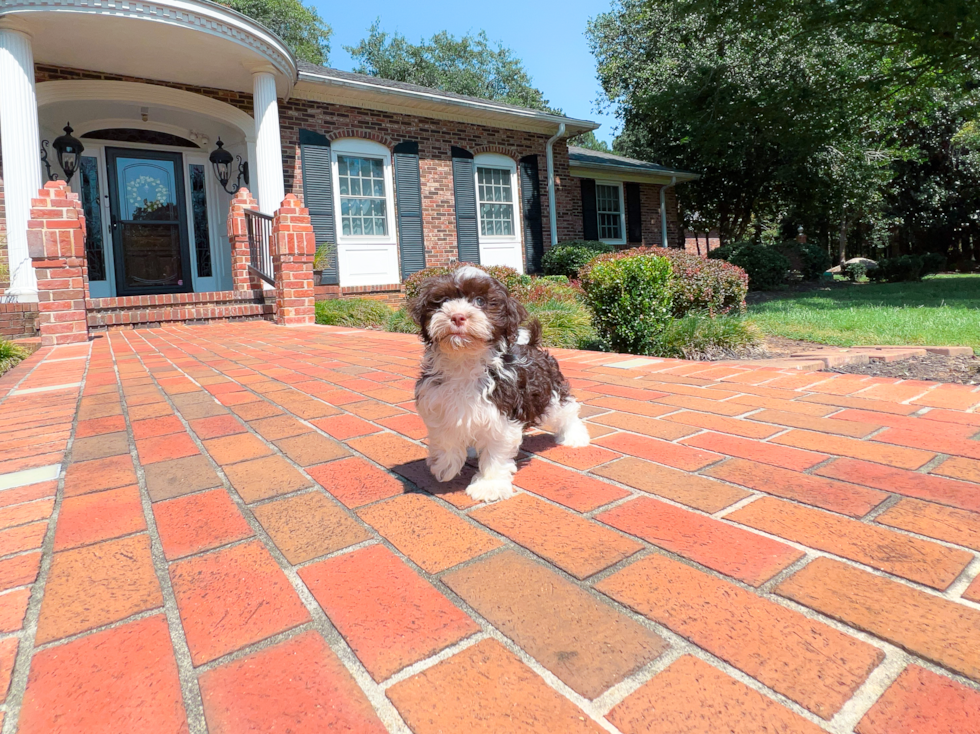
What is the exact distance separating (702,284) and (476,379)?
6090 mm

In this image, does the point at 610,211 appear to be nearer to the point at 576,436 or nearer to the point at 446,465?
the point at 576,436

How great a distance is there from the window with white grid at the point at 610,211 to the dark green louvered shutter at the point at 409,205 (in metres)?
6.16

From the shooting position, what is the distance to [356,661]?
1.11 metres

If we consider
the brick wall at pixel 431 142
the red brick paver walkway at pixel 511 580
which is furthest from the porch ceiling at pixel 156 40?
the red brick paver walkway at pixel 511 580

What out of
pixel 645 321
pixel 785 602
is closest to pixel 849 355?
pixel 645 321

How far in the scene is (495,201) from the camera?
1377 centimetres

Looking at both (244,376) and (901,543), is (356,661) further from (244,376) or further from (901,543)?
(244,376)

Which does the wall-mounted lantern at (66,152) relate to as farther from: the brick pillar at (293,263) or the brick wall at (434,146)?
the brick pillar at (293,263)

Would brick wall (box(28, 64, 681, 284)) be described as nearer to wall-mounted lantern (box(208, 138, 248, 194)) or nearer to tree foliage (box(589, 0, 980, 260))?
A: wall-mounted lantern (box(208, 138, 248, 194))

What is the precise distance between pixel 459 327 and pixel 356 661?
0.87 m

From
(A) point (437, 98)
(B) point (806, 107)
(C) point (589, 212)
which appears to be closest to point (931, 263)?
(B) point (806, 107)

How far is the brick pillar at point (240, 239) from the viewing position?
32.5ft

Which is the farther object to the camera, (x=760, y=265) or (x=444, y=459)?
(x=760, y=265)

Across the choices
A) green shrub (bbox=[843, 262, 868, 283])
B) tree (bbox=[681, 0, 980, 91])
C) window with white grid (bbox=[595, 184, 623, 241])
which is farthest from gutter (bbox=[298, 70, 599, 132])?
green shrub (bbox=[843, 262, 868, 283])
